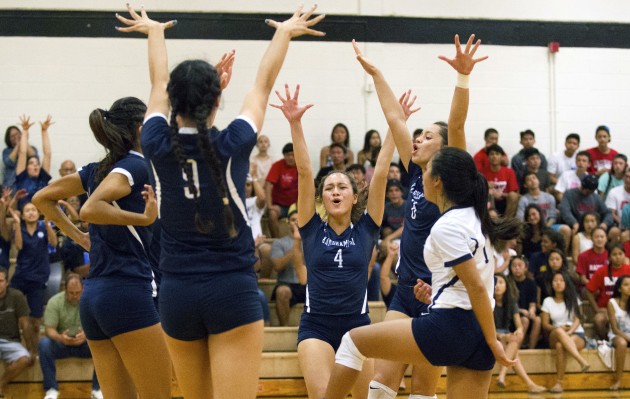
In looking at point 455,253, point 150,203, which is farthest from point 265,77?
point 455,253

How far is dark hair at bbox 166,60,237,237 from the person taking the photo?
346 cm

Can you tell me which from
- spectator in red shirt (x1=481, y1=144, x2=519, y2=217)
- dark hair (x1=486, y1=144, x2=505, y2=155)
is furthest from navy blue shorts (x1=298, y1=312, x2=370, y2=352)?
dark hair (x1=486, y1=144, x2=505, y2=155)

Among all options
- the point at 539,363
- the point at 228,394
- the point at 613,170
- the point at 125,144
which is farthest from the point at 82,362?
the point at 613,170

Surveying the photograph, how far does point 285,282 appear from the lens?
445 inches

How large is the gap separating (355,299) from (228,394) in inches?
81.9

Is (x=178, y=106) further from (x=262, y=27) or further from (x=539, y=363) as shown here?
(x=262, y=27)

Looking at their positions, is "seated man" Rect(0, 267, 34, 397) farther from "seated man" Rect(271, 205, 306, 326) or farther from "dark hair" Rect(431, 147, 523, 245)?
"dark hair" Rect(431, 147, 523, 245)

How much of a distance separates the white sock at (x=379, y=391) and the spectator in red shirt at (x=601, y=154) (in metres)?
10.7

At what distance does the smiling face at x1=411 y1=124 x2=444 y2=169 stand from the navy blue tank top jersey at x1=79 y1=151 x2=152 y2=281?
1732 millimetres

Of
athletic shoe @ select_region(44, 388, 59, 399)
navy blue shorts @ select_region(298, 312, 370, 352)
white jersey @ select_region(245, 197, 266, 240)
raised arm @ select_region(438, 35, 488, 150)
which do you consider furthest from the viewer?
white jersey @ select_region(245, 197, 266, 240)

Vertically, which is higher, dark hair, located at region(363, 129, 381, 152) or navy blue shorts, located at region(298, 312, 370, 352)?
dark hair, located at region(363, 129, 381, 152)

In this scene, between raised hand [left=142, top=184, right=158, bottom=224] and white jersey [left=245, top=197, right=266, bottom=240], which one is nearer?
raised hand [left=142, top=184, right=158, bottom=224]

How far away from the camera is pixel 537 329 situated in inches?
445

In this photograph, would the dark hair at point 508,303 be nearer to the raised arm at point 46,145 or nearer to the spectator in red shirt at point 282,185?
the spectator in red shirt at point 282,185
